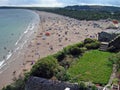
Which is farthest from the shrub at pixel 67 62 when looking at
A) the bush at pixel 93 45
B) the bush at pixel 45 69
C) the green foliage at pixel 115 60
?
the bush at pixel 93 45

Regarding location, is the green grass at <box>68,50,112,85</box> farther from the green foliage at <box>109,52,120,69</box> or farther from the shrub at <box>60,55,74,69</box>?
the shrub at <box>60,55,74,69</box>

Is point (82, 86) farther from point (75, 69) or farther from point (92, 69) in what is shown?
point (92, 69)

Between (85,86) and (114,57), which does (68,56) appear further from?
(85,86)

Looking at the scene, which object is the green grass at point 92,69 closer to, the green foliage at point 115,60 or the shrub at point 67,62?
the green foliage at point 115,60

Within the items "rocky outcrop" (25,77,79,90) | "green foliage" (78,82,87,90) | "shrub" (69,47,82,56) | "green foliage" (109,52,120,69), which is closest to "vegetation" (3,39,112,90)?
"green foliage" (109,52,120,69)

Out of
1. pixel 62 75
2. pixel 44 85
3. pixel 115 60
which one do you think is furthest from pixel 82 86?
pixel 115 60
